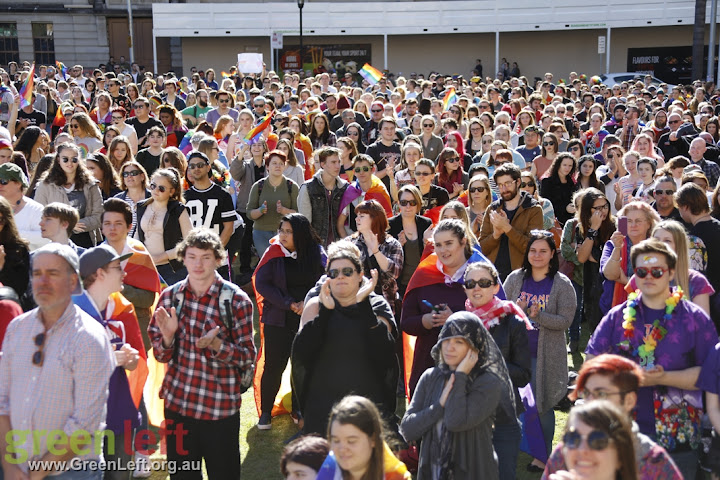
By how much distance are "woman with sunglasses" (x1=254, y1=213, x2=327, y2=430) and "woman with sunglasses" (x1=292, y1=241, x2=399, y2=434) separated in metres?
1.48

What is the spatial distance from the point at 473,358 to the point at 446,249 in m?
1.47

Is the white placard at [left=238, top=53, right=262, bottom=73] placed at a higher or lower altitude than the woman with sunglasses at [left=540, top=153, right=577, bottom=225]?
higher

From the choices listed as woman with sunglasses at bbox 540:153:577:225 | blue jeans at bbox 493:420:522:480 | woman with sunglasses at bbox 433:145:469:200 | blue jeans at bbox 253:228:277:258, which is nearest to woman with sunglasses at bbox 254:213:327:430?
blue jeans at bbox 493:420:522:480

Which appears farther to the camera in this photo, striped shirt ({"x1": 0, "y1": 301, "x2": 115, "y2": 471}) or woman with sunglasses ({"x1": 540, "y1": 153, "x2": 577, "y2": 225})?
woman with sunglasses ({"x1": 540, "y1": 153, "x2": 577, "y2": 225})

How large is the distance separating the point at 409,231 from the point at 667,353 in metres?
3.21

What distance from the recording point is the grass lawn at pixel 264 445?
5.95 metres

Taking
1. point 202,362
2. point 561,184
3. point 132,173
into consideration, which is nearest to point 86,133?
point 132,173

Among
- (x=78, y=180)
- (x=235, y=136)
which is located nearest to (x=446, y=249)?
(x=78, y=180)

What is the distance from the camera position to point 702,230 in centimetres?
646

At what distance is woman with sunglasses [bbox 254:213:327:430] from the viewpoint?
6.49 m

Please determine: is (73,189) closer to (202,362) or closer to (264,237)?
(264,237)

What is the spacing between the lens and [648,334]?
175 inches

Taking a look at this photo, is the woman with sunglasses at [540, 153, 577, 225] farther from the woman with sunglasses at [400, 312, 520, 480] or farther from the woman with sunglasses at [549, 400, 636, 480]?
the woman with sunglasses at [549, 400, 636, 480]

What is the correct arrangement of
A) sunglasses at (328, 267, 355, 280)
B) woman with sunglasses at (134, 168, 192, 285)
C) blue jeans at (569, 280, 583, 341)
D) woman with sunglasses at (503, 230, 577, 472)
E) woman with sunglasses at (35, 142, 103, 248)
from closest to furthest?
sunglasses at (328, 267, 355, 280), woman with sunglasses at (503, 230, 577, 472), woman with sunglasses at (134, 168, 192, 285), woman with sunglasses at (35, 142, 103, 248), blue jeans at (569, 280, 583, 341)
